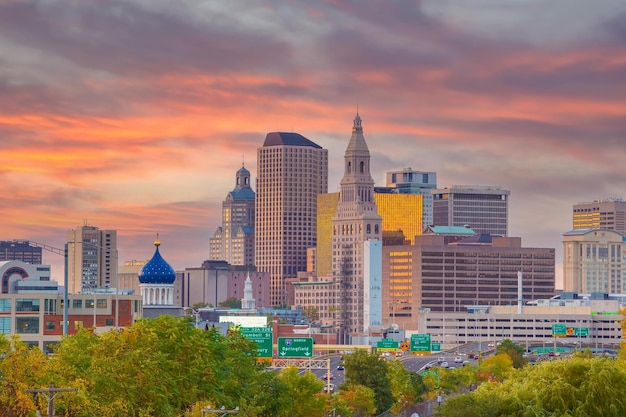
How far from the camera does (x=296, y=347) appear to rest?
184125 millimetres

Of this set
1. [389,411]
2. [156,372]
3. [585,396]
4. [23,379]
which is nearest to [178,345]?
[156,372]

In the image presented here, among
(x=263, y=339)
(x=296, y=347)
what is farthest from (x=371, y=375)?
(x=263, y=339)

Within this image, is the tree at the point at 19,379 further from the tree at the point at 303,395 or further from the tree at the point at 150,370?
the tree at the point at 303,395

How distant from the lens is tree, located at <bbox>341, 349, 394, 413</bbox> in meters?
178

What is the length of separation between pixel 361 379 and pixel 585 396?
60030 millimetres

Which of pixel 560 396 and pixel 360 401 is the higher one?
pixel 560 396

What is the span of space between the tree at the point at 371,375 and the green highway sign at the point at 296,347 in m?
4.86

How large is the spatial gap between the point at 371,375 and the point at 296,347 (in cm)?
1032

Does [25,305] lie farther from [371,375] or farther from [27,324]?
[371,375]

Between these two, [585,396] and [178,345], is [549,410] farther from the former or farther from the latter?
[178,345]

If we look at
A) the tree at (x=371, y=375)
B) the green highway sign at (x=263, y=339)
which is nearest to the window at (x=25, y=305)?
the green highway sign at (x=263, y=339)

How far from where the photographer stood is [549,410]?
396ft

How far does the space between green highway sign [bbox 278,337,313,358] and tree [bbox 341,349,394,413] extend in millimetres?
4863

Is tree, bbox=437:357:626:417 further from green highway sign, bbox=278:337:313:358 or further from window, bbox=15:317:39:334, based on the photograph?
window, bbox=15:317:39:334
